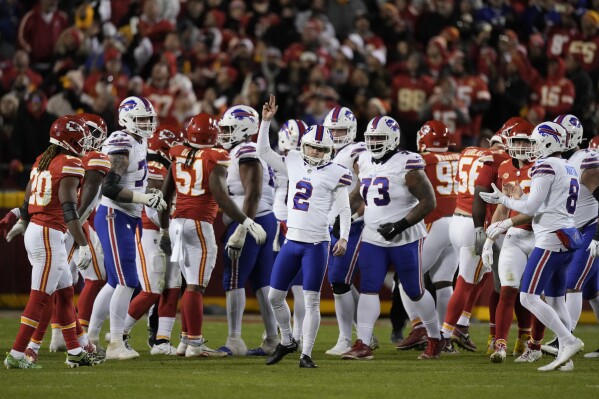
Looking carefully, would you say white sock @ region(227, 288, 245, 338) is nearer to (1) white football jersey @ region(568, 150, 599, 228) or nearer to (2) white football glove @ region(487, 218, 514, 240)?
(2) white football glove @ region(487, 218, 514, 240)

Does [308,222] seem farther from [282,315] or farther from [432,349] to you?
[432,349]

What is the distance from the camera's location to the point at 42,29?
57.9 feet

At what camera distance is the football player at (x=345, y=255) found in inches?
417

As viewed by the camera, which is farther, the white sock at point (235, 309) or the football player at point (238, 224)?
the white sock at point (235, 309)

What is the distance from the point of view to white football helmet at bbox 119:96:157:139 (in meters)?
10.3

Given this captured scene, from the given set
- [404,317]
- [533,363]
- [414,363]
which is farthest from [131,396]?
[404,317]

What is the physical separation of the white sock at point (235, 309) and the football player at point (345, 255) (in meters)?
0.84

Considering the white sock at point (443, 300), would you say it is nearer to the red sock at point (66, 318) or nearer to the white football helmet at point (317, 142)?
the white football helmet at point (317, 142)

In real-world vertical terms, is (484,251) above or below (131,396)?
above

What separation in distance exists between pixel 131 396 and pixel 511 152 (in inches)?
159

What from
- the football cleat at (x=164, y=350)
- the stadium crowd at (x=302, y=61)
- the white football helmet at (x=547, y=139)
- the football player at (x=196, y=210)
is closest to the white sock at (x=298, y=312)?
the football player at (x=196, y=210)

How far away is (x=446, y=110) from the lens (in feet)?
53.9

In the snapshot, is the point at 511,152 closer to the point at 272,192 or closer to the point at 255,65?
the point at 272,192

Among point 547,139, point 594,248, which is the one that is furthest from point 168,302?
point 594,248
